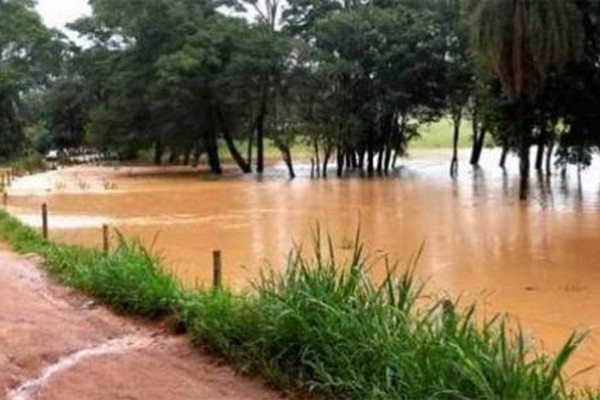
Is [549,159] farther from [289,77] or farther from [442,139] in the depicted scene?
[442,139]

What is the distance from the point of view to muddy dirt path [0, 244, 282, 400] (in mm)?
5703

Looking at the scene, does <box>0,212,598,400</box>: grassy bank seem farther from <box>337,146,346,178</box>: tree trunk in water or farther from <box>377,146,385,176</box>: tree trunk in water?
<box>377,146,385,176</box>: tree trunk in water

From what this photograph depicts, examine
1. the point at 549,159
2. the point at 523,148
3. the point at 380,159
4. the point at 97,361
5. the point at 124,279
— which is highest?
the point at 523,148

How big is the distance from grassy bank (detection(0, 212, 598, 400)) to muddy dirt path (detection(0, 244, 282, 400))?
217 millimetres

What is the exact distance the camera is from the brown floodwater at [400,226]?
12273mm

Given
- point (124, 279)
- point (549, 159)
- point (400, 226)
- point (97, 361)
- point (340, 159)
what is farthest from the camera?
point (340, 159)

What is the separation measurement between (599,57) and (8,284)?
2729 centimetres

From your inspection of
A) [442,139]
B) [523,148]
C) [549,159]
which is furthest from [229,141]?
[442,139]

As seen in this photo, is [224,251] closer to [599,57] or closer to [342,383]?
[342,383]

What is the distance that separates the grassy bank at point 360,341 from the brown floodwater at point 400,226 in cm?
235

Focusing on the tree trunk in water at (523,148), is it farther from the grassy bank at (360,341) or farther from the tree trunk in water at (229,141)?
the grassy bank at (360,341)

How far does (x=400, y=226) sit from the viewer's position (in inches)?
846

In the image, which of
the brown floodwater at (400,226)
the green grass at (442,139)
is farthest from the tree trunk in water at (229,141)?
the green grass at (442,139)

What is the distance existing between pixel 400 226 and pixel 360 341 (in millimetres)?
16132
